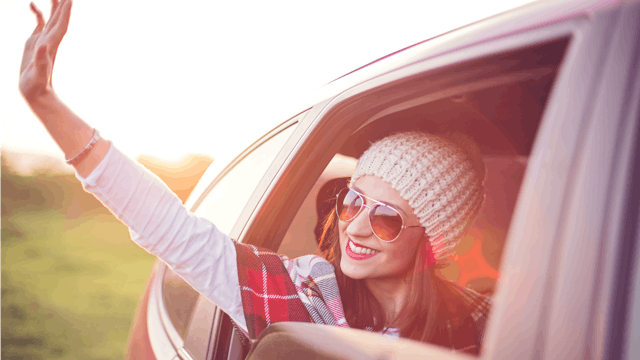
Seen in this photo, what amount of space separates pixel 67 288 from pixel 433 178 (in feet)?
23.6

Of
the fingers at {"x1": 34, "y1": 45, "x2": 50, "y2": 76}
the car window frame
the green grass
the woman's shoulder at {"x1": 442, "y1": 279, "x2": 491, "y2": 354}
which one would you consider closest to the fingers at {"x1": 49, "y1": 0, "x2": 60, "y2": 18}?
the fingers at {"x1": 34, "y1": 45, "x2": 50, "y2": 76}

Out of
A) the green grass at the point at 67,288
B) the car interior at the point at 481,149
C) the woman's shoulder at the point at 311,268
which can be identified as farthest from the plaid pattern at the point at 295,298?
the green grass at the point at 67,288

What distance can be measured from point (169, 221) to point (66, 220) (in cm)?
1434

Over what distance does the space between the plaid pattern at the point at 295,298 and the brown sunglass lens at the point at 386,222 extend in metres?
0.27

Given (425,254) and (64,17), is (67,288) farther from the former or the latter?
(425,254)

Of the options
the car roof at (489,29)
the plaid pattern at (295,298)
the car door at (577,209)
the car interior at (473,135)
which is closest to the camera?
the car door at (577,209)

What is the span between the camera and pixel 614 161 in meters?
0.63

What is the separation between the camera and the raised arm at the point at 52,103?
124 cm

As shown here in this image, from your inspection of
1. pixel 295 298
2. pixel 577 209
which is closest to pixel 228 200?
pixel 295 298

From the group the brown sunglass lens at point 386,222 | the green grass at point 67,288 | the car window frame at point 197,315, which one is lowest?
the green grass at point 67,288

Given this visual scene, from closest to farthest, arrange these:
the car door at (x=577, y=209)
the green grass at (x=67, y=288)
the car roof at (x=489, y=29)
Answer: the car door at (x=577, y=209) → the car roof at (x=489, y=29) → the green grass at (x=67, y=288)

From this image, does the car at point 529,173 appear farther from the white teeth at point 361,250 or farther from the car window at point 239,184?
the white teeth at point 361,250

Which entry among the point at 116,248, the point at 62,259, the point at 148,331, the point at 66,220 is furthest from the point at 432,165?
the point at 66,220

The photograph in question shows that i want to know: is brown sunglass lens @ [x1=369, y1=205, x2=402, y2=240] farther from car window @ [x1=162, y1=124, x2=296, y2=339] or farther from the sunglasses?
car window @ [x1=162, y1=124, x2=296, y2=339]
